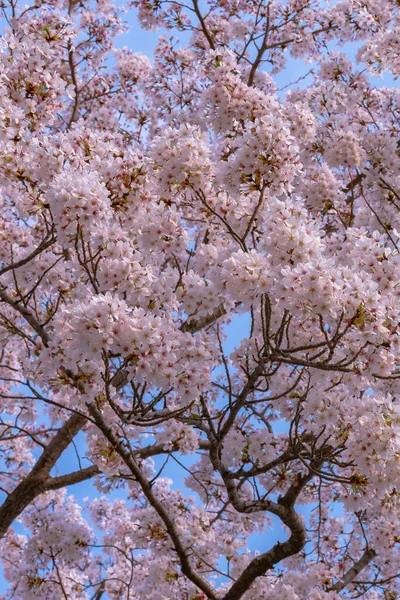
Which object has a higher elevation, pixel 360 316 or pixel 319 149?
pixel 319 149

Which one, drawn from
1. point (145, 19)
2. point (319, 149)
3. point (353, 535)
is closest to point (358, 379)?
point (319, 149)

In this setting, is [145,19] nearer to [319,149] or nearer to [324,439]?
[319,149]

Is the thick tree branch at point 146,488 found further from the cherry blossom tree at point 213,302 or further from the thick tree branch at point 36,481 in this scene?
the thick tree branch at point 36,481

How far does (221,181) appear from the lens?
4.58m

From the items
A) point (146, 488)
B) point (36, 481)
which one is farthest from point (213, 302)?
point (36, 481)

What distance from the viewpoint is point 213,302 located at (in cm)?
445

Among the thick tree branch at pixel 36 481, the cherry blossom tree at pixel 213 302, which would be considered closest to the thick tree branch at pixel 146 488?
the cherry blossom tree at pixel 213 302

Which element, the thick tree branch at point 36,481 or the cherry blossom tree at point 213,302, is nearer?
the cherry blossom tree at point 213,302

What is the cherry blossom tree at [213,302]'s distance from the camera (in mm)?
3557

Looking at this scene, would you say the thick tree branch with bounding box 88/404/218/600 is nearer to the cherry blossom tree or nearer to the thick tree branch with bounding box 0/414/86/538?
the cherry blossom tree

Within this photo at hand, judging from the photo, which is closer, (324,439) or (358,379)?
(358,379)

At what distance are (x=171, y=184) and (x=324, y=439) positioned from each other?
259 cm

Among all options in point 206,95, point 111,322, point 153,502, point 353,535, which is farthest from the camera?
point 353,535

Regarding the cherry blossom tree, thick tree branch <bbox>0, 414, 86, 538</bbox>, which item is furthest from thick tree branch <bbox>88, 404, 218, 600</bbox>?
thick tree branch <bbox>0, 414, 86, 538</bbox>
